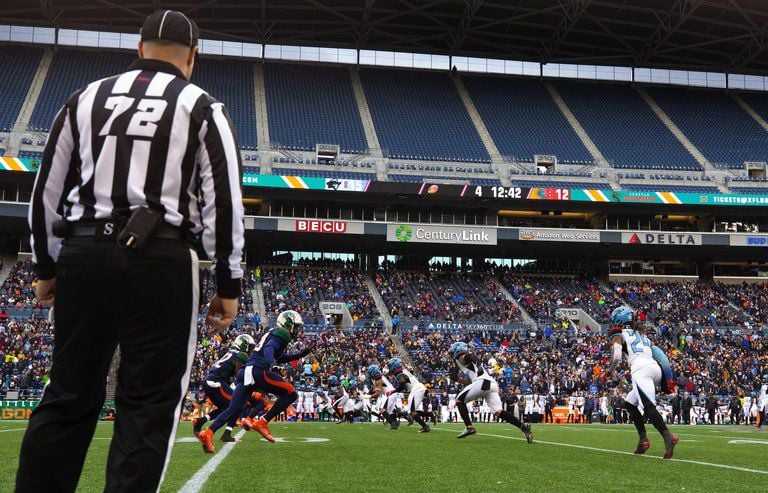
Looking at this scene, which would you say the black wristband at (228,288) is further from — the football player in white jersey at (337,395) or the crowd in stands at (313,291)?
the crowd in stands at (313,291)

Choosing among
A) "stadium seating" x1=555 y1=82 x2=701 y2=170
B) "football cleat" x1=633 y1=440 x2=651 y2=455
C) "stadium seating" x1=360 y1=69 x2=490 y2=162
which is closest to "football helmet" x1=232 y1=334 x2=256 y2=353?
"football cleat" x1=633 y1=440 x2=651 y2=455

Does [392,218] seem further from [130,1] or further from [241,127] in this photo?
[130,1]

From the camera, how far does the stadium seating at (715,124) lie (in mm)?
51938

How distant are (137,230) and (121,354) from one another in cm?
52

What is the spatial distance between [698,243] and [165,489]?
47.1 metres

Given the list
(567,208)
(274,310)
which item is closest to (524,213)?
(567,208)

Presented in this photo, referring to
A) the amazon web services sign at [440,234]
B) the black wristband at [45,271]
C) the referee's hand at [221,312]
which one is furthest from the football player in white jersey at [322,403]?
the black wristband at [45,271]

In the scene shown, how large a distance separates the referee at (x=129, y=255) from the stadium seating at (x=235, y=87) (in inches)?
1739

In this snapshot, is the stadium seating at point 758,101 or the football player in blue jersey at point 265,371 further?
the stadium seating at point 758,101

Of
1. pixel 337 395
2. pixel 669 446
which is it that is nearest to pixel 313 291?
pixel 337 395

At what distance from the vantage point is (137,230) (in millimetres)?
3055

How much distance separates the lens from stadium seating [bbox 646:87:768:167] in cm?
5194

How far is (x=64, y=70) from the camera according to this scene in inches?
2057

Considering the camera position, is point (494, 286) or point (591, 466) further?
point (494, 286)
